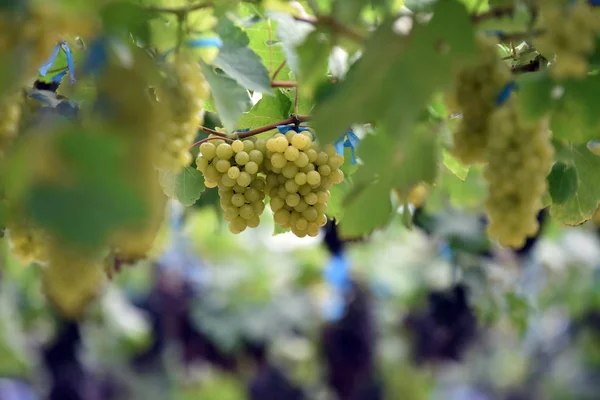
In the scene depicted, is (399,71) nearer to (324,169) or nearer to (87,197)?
(87,197)

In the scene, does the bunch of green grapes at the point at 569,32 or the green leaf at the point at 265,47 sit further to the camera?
the green leaf at the point at 265,47

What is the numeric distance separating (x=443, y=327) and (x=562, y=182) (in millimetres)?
1671

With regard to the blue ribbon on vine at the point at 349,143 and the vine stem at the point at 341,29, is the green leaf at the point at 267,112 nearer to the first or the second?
the blue ribbon on vine at the point at 349,143

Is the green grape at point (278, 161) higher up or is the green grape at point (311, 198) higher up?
the green grape at point (278, 161)

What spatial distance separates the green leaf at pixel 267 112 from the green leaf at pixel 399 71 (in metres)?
0.47

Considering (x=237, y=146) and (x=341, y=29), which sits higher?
(x=341, y=29)

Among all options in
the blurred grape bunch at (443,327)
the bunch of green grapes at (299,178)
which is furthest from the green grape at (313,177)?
the blurred grape bunch at (443,327)

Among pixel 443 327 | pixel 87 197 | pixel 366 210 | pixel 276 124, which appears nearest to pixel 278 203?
pixel 276 124

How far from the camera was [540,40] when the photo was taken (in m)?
0.59

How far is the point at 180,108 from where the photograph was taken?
2.06 feet

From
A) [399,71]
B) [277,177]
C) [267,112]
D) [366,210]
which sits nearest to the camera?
[399,71]

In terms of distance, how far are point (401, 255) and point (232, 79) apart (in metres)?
2.58

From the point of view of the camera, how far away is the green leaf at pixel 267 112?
1.01 metres

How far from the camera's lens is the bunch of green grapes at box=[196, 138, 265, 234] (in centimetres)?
88
